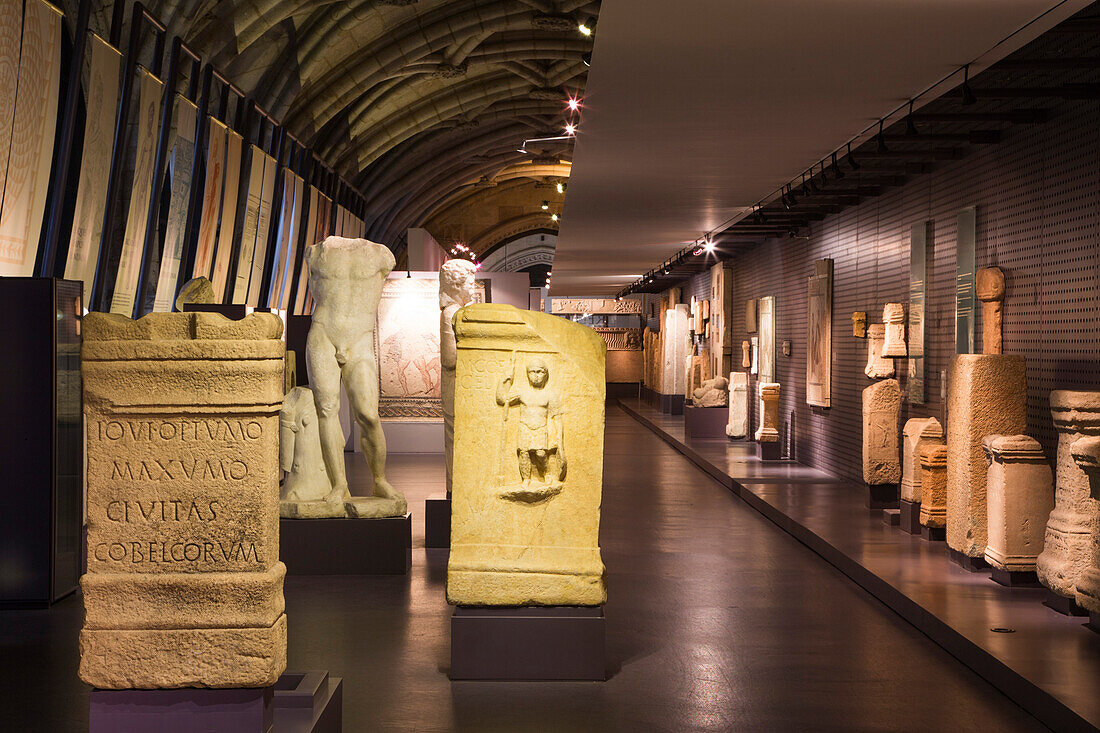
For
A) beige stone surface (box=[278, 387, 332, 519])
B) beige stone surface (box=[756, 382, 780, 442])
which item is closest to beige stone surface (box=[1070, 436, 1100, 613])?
beige stone surface (box=[278, 387, 332, 519])

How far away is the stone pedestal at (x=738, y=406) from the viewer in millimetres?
17172

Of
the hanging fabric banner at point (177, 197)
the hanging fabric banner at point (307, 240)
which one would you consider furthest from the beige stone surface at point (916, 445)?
the hanging fabric banner at point (307, 240)

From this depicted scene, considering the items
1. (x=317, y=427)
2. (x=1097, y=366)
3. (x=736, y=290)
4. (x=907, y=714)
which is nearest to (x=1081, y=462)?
(x=1097, y=366)

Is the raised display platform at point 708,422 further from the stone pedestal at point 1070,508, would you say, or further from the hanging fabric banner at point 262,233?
the stone pedestal at point 1070,508

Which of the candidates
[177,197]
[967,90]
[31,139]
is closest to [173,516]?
[967,90]

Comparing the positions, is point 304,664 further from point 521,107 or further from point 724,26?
point 521,107

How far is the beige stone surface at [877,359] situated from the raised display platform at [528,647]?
6221mm

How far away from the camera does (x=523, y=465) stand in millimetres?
5531

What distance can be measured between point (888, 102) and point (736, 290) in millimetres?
11838

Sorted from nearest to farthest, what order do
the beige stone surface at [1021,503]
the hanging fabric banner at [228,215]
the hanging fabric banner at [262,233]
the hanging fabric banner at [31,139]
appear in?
1. the beige stone surface at [1021,503]
2. the hanging fabric banner at [31,139]
3. the hanging fabric banner at [228,215]
4. the hanging fabric banner at [262,233]

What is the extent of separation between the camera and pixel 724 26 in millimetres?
5590

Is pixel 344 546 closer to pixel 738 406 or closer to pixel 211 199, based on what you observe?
pixel 211 199

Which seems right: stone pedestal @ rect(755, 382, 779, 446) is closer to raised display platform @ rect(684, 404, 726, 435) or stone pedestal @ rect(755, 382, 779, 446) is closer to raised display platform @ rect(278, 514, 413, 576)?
raised display platform @ rect(684, 404, 726, 435)

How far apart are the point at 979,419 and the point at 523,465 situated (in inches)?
143
